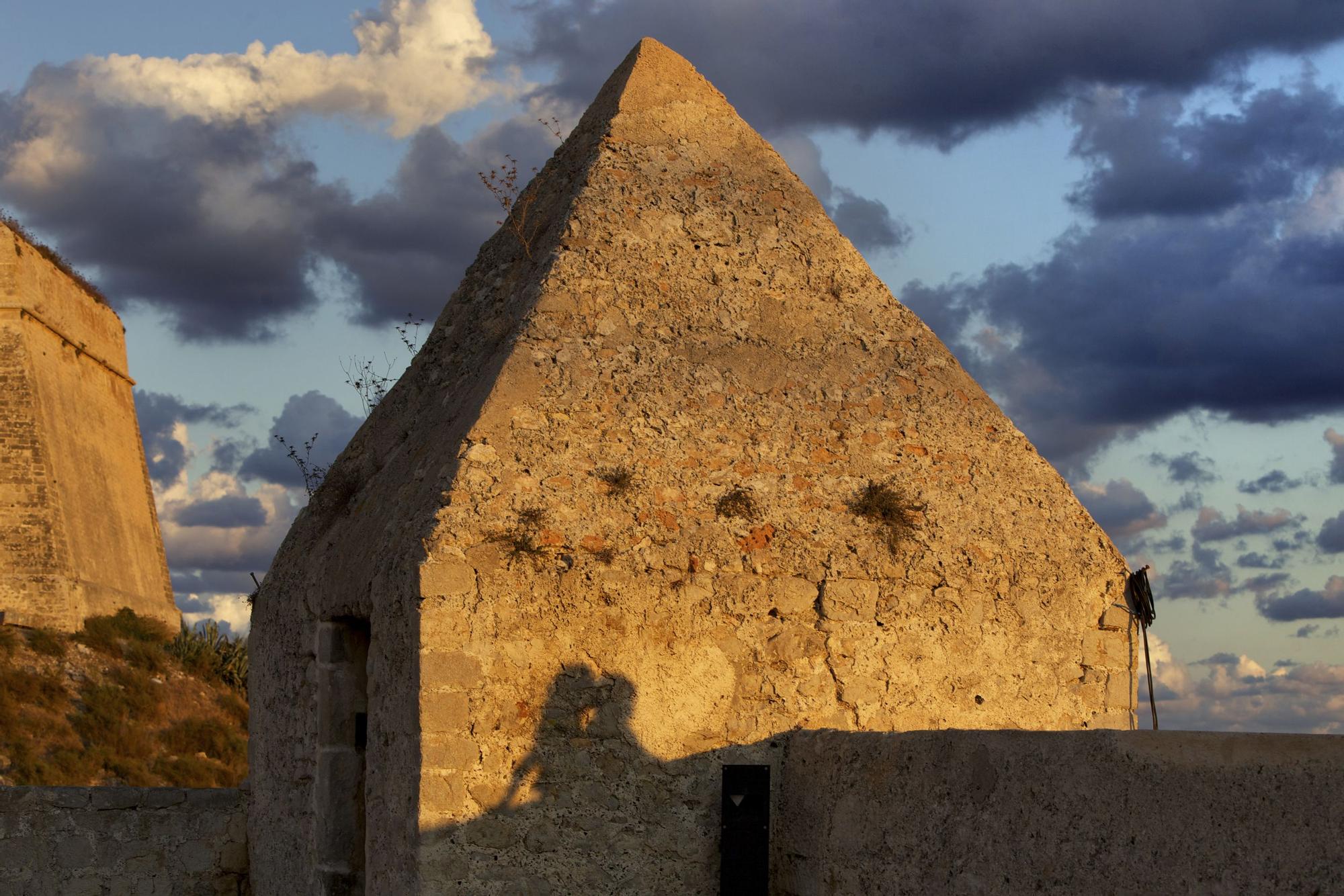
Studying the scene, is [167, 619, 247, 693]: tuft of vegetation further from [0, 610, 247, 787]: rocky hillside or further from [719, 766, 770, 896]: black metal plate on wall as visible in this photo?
[719, 766, 770, 896]: black metal plate on wall

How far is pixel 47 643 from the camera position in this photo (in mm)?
21609

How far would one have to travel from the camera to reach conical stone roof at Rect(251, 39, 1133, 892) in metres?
5.15

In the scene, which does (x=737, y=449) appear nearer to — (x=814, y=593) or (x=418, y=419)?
(x=814, y=593)

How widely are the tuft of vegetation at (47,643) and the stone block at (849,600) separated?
19.5 meters

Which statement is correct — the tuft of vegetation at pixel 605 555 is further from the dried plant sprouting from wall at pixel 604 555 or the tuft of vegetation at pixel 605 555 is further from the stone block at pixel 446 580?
the stone block at pixel 446 580

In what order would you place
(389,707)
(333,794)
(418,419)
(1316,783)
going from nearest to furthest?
(1316,783)
(389,707)
(333,794)
(418,419)

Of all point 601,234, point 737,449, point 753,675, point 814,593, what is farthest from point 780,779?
point 601,234

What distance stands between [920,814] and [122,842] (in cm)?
485

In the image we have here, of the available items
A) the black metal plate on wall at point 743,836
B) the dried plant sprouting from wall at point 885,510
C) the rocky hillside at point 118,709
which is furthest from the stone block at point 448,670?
the rocky hillside at point 118,709

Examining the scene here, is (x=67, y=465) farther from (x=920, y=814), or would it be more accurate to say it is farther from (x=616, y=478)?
(x=920, y=814)

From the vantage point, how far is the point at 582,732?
203 inches

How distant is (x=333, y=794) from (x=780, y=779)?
2174 millimetres

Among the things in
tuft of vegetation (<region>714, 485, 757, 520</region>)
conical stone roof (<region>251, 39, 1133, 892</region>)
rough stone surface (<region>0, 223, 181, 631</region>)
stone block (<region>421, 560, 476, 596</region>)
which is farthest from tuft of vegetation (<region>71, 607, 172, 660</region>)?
tuft of vegetation (<region>714, 485, 757, 520</region>)

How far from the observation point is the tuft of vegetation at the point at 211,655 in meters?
24.4
